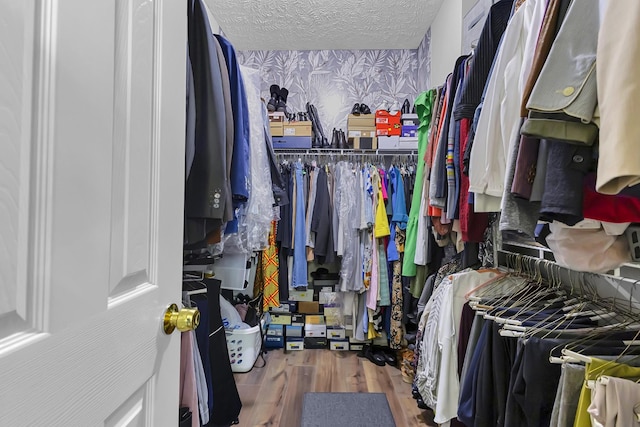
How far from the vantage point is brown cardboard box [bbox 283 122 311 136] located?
9.12ft

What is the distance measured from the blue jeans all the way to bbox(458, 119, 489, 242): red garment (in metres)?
1.43

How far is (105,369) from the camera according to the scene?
0.45 meters

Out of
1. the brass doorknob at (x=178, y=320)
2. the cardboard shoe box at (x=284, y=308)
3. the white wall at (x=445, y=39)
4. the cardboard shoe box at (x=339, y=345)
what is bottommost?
the cardboard shoe box at (x=339, y=345)

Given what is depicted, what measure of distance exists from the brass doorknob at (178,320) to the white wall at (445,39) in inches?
87.7

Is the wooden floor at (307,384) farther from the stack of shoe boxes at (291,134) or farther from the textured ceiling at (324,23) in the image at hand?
the textured ceiling at (324,23)

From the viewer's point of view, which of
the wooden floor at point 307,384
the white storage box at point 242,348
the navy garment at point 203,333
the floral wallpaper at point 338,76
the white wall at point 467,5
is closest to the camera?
the navy garment at point 203,333

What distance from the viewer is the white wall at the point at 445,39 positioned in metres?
2.18

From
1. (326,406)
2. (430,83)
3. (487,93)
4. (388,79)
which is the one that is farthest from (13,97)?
(388,79)

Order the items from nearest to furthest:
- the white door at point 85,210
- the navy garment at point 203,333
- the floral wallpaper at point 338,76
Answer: the white door at point 85,210 < the navy garment at point 203,333 < the floral wallpaper at point 338,76

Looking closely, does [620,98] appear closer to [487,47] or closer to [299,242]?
[487,47]

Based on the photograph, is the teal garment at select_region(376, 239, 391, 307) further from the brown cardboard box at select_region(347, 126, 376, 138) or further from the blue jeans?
the brown cardboard box at select_region(347, 126, 376, 138)

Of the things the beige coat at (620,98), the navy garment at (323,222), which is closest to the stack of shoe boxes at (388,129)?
the navy garment at (323,222)

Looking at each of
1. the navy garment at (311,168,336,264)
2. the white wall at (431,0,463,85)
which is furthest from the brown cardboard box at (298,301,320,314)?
the white wall at (431,0,463,85)

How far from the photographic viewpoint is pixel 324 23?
278cm
